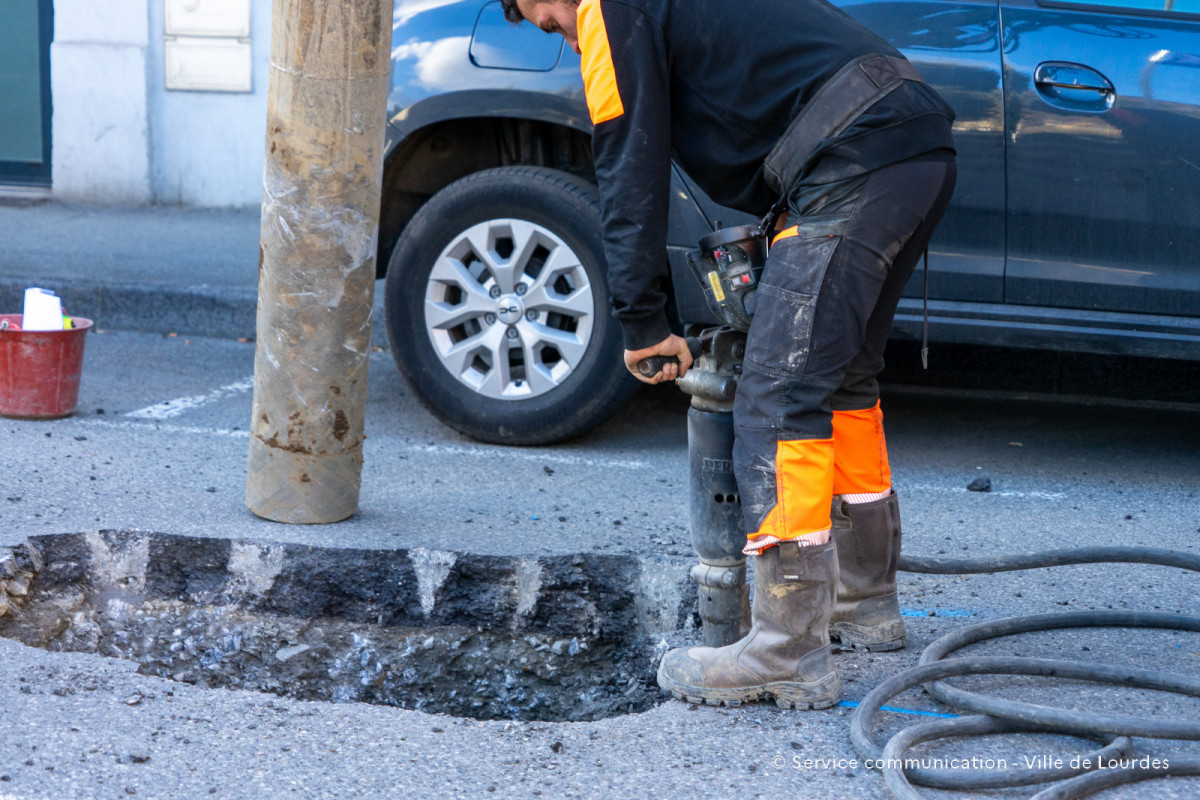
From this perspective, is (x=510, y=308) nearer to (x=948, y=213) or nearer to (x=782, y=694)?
(x=948, y=213)

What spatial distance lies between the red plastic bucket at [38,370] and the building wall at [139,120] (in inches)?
180

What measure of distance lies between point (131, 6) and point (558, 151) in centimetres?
563

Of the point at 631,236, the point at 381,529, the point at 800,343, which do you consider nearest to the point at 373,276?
the point at 381,529

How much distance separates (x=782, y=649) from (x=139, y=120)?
7.91 m

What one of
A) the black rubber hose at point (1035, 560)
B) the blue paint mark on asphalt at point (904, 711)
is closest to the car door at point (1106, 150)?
the black rubber hose at point (1035, 560)

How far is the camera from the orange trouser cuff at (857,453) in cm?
273

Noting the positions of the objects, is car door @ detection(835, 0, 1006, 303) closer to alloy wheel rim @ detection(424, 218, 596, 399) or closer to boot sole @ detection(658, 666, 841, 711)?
alloy wheel rim @ detection(424, 218, 596, 399)

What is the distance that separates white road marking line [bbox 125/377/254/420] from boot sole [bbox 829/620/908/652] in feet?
9.73

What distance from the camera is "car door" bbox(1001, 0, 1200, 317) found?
3.78 m

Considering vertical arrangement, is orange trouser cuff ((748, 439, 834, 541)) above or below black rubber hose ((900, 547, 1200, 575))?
above

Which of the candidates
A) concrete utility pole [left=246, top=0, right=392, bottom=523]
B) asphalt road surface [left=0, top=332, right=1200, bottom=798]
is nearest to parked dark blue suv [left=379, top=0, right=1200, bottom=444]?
asphalt road surface [left=0, top=332, right=1200, bottom=798]

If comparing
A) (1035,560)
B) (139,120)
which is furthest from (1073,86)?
(139,120)

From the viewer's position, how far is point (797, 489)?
2383 millimetres

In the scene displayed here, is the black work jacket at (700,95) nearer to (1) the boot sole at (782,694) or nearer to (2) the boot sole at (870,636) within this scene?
(1) the boot sole at (782,694)
